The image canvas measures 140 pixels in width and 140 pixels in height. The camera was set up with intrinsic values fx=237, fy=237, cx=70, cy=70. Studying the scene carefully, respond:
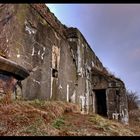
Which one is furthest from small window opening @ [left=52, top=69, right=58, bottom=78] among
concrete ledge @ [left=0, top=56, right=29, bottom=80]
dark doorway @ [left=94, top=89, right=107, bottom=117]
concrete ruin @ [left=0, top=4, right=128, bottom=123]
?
dark doorway @ [left=94, top=89, right=107, bottom=117]

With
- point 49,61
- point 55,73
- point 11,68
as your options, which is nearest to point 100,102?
point 55,73

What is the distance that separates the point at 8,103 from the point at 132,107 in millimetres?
14186

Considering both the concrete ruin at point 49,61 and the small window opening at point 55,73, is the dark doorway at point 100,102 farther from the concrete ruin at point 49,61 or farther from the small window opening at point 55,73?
the small window opening at point 55,73

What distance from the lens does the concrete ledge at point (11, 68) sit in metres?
4.13

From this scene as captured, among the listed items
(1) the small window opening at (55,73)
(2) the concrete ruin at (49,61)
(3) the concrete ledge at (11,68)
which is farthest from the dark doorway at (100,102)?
(3) the concrete ledge at (11,68)

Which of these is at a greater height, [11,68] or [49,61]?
[49,61]

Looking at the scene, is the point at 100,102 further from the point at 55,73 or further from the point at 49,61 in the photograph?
the point at 49,61

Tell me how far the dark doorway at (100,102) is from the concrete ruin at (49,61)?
0.17 m

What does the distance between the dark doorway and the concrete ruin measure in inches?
6.6

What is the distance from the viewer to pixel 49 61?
6.67m

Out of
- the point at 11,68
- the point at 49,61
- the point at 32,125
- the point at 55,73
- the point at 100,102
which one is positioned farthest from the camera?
the point at 100,102

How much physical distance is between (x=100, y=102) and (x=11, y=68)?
26.5ft

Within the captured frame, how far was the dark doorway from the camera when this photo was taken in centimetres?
1159

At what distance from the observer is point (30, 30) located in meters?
5.79
